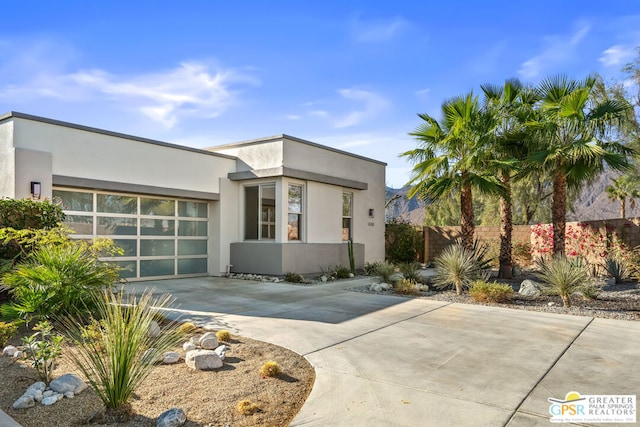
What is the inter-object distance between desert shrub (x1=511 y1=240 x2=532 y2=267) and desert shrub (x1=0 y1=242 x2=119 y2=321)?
1505cm

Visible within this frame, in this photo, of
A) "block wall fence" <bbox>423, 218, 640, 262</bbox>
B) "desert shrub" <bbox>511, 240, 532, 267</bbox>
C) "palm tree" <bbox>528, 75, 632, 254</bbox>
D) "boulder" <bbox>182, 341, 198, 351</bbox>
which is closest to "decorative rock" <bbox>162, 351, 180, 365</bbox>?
"boulder" <bbox>182, 341, 198, 351</bbox>

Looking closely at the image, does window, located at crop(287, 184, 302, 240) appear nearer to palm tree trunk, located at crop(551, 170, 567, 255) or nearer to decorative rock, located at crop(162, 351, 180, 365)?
palm tree trunk, located at crop(551, 170, 567, 255)

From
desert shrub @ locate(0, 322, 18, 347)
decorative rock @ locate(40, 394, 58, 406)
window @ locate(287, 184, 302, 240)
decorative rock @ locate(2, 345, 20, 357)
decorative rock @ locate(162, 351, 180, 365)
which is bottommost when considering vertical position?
decorative rock @ locate(40, 394, 58, 406)

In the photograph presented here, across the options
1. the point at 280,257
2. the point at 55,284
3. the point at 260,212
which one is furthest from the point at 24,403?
the point at 260,212

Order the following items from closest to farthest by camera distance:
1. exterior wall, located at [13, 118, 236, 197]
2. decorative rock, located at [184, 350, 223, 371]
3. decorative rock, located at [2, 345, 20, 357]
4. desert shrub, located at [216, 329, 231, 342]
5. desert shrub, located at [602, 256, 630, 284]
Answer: decorative rock, located at [184, 350, 223, 371] < decorative rock, located at [2, 345, 20, 357] < desert shrub, located at [216, 329, 231, 342] < exterior wall, located at [13, 118, 236, 197] < desert shrub, located at [602, 256, 630, 284]

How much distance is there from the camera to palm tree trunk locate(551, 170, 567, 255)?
477 inches

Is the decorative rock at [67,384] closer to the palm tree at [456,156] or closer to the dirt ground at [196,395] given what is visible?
the dirt ground at [196,395]

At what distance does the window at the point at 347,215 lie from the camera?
16156mm

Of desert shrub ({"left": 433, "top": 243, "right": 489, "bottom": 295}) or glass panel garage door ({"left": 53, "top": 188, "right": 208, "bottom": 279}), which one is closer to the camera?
desert shrub ({"left": 433, "top": 243, "right": 489, "bottom": 295})

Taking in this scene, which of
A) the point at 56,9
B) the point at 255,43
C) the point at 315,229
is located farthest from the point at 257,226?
the point at 56,9

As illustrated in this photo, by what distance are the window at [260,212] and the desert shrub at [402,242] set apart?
6830mm

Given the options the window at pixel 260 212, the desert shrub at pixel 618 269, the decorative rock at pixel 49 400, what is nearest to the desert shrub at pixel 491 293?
the desert shrub at pixel 618 269

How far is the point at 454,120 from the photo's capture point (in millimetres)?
12117

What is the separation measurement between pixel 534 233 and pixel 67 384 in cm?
1650
